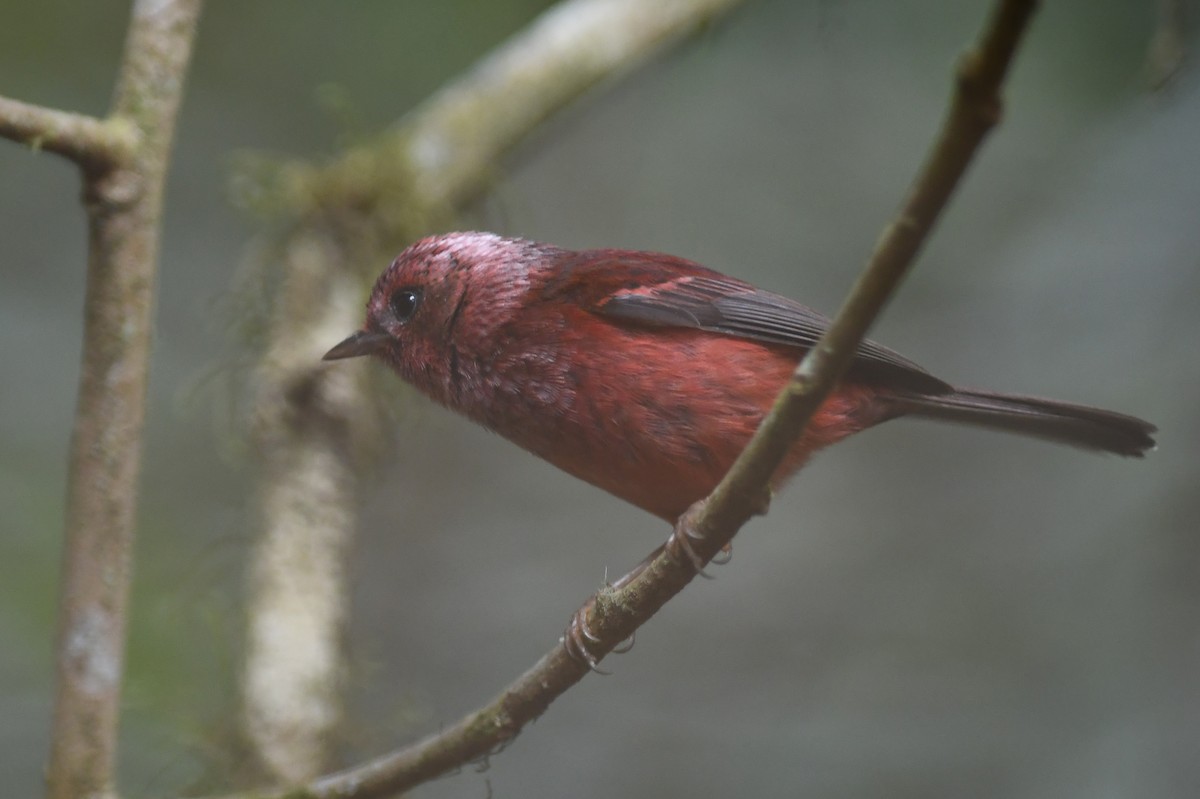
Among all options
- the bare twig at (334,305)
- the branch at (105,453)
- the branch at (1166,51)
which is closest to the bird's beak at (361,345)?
the branch at (105,453)

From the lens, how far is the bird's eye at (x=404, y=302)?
3.44 m

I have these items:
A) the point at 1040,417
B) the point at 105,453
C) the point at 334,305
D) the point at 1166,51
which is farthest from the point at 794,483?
the point at 1166,51

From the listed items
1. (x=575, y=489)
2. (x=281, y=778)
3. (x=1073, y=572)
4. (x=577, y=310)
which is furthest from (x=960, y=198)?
(x=281, y=778)

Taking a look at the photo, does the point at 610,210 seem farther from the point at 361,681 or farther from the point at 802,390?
the point at 802,390

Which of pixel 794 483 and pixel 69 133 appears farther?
pixel 794 483

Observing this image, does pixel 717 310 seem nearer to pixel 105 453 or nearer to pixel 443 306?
pixel 443 306

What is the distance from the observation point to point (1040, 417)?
3.34m

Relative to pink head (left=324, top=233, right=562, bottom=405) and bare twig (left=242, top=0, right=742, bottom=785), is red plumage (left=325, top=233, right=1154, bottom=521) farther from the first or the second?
bare twig (left=242, top=0, right=742, bottom=785)

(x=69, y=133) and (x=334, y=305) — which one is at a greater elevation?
(x=69, y=133)

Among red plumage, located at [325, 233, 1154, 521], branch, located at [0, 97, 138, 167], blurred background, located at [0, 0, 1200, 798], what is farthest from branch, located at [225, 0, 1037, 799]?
blurred background, located at [0, 0, 1200, 798]

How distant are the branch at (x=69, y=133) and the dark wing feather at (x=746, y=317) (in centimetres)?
127

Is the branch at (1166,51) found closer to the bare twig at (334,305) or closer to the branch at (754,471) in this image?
the branch at (754,471)

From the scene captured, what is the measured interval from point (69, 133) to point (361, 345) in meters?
0.95

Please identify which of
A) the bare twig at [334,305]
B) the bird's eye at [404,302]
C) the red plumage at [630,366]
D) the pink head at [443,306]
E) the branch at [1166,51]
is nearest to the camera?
the branch at [1166,51]
